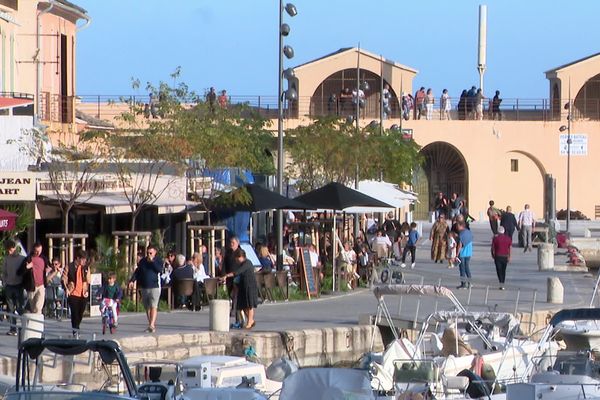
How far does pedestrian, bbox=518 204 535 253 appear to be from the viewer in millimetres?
51844

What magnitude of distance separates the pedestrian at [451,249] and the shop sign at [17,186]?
58.4 ft

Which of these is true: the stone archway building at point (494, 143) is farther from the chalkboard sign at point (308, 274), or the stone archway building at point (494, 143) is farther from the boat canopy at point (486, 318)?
the boat canopy at point (486, 318)

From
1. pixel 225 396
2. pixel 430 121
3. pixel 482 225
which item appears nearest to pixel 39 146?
pixel 225 396

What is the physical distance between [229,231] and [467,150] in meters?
36.6

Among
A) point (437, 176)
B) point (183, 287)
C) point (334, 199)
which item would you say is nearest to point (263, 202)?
point (334, 199)

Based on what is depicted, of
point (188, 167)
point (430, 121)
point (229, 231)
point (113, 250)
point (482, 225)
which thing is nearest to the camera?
point (113, 250)

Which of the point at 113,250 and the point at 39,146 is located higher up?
the point at 39,146

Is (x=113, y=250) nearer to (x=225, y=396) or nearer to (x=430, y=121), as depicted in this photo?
(x=225, y=396)

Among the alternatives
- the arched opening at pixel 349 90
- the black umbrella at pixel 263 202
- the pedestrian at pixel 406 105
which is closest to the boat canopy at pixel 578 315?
the black umbrella at pixel 263 202

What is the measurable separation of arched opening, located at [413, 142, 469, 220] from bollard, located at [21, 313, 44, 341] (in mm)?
51712

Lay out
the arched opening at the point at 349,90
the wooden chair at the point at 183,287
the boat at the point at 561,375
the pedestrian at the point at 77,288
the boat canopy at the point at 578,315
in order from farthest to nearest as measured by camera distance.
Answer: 1. the arched opening at the point at 349,90
2. the wooden chair at the point at 183,287
3. the pedestrian at the point at 77,288
4. the boat canopy at the point at 578,315
5. the boat at the point at 561,375

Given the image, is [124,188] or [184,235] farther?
[184,235]

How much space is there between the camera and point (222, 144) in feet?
119

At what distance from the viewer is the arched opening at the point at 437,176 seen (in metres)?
74.6
